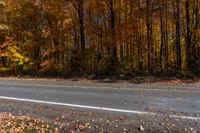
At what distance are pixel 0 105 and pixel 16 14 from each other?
74.3ft

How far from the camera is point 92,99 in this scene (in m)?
12.0

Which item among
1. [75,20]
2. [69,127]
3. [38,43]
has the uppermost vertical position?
[75,20]

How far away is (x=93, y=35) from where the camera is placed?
2911cm

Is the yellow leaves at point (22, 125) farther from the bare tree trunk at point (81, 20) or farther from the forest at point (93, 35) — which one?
the bare tree trunk at point (81, 20)

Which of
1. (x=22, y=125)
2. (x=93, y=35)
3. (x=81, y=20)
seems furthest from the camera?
(x=93, y=35)

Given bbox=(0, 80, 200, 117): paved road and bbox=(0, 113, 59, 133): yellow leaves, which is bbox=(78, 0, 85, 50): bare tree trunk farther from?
bbox=(0, 113, 59, 133): yellow leaves

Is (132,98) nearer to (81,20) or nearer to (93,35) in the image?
(81,20)

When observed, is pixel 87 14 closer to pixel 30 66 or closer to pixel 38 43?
pixel 38 43

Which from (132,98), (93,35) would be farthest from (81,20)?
A: (132,98)

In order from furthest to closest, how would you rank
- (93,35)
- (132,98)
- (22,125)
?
(93,35) < (132,98) < (22,125)

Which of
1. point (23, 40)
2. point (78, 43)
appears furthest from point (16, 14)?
point (78, 43)

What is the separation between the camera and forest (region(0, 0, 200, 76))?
80.5 feet

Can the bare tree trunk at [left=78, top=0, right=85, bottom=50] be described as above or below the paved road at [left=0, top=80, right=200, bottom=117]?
above

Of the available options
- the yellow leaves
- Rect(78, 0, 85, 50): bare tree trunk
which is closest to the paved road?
the yellow leaves
